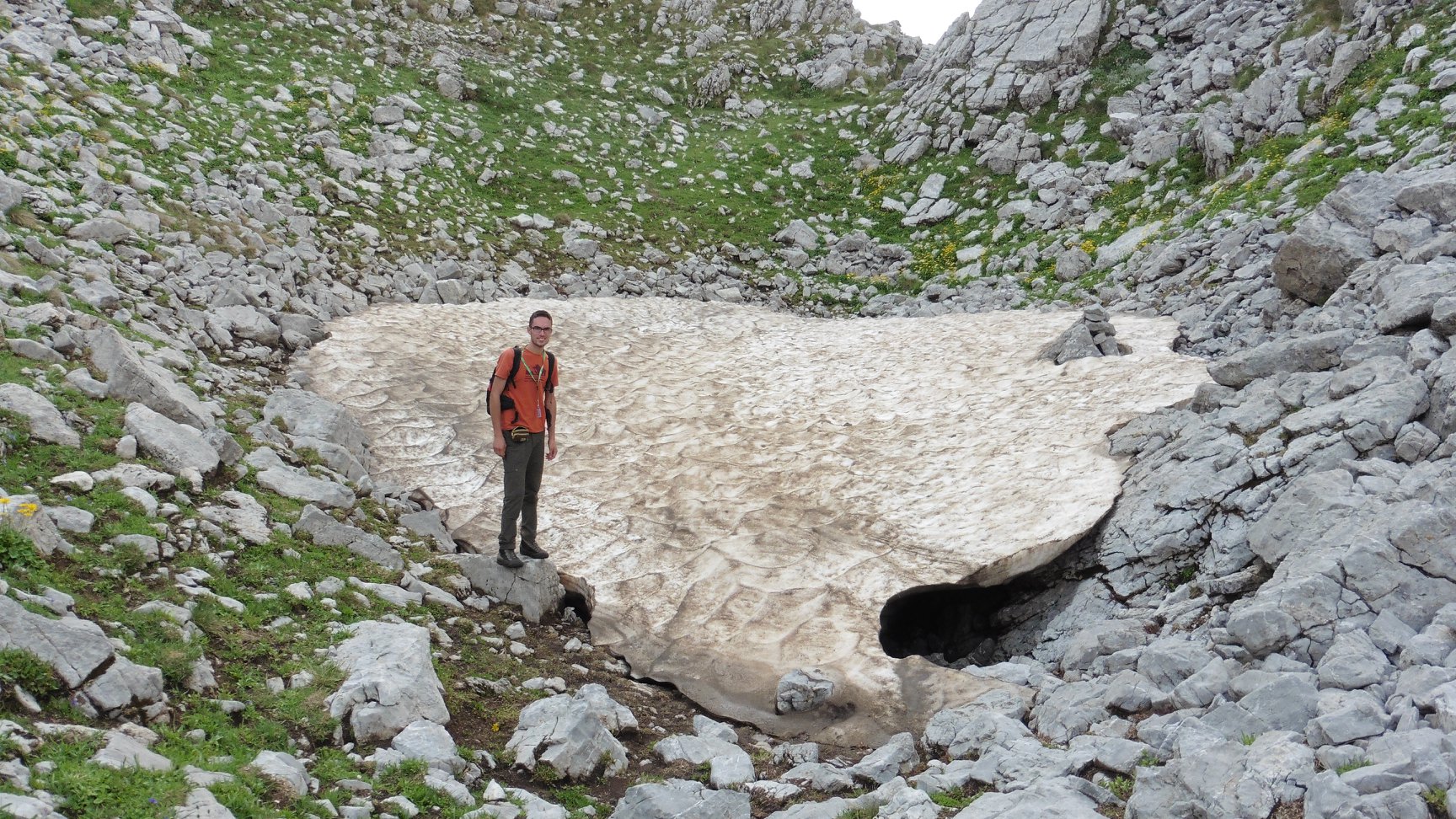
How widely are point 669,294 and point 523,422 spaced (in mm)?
14307

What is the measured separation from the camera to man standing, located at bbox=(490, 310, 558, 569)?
33.7 ft

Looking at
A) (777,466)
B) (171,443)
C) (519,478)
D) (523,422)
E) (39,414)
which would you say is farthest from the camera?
(777,466)

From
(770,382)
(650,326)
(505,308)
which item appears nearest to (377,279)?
(505,308)

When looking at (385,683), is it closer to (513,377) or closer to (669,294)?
(513,377)

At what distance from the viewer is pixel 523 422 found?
34.5 feet

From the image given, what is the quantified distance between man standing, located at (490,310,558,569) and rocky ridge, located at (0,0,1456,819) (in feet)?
2.80

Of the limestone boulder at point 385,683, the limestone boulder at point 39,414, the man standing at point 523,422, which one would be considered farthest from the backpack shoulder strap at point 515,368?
the limestone boulder at point 39,414

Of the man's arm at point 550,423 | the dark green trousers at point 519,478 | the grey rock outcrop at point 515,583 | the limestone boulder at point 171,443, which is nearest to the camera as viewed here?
the limestone boulder at point 171,443

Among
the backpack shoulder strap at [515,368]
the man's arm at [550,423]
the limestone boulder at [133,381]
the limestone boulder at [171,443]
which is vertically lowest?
the limestone boulder at [171,443]

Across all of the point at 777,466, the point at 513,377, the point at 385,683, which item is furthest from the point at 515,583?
the point at 777,466

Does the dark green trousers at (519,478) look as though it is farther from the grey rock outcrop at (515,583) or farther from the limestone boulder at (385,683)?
the limestone boulder at (385,683)

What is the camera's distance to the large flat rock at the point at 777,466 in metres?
10.3

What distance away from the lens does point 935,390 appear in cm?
1662

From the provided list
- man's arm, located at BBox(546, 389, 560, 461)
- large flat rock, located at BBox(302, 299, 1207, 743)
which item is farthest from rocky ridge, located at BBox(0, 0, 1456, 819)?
man's arm, located at BBox(546, 389, 560, 461)
